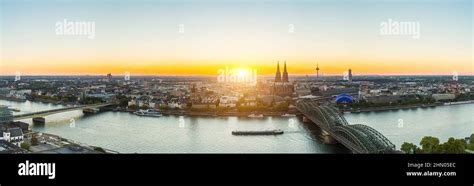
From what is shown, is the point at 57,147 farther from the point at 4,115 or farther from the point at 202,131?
the point at 202,131

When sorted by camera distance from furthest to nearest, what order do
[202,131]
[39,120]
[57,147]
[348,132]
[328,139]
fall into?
[328,139] < [39,120] < [202,131] < [348,132] < [57,147]

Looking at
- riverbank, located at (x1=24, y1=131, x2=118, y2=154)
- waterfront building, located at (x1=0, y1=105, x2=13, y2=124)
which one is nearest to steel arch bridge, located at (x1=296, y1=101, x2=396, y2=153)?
riverbank, located at (x1=24, y1=131, x2=118, y2=154)

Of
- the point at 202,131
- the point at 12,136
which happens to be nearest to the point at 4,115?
the point at 12,136

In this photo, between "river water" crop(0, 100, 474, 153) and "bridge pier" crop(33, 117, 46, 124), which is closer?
"river water" crop(0, 100, 474, 153)

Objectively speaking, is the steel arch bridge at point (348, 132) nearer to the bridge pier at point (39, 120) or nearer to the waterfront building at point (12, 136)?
the waterfront building at point (12, 136)

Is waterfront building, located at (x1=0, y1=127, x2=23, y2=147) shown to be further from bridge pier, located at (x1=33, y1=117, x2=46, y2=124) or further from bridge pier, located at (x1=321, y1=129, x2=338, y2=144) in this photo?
bridge pier, located at (x1=321, y1=129, x2=338, y2=144)
